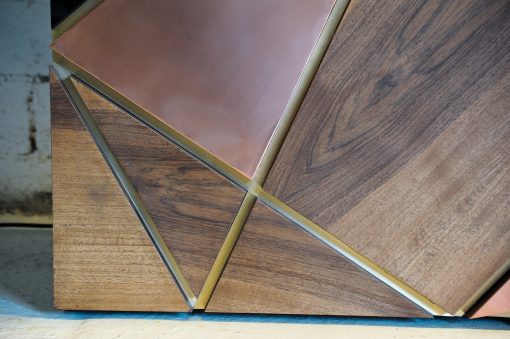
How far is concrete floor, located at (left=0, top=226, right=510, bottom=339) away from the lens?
0.68 metres

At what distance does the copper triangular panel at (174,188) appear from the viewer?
68 cm

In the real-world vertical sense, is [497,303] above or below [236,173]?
below

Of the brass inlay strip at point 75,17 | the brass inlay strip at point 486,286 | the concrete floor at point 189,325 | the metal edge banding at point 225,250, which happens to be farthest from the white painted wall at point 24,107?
the brass inlay strip at point 486,286

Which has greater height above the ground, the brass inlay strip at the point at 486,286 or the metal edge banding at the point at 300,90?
the metal edge banding at the point at 300,90

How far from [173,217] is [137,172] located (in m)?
0.09

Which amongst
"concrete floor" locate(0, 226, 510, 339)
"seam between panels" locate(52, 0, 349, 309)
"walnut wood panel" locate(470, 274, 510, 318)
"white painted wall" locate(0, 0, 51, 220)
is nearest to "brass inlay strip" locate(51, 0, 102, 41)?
"seam between panels" locate(52, 0, 349, 309)

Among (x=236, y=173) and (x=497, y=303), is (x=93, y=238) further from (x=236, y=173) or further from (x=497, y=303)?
(x=497, y=303)

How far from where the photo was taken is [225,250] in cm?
71

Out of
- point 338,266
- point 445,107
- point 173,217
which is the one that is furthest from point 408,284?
point 173,217

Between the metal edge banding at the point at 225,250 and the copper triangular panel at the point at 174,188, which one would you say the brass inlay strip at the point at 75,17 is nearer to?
the copper triangular panel at the point at 174,188

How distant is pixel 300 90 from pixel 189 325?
0.39 meters

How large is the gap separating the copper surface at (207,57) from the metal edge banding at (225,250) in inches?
2.8

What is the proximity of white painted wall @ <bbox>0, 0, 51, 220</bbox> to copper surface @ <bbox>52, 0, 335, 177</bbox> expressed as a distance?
0.65 meters

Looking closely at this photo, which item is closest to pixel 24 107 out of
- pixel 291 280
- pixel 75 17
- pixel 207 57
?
pixel 75 17
